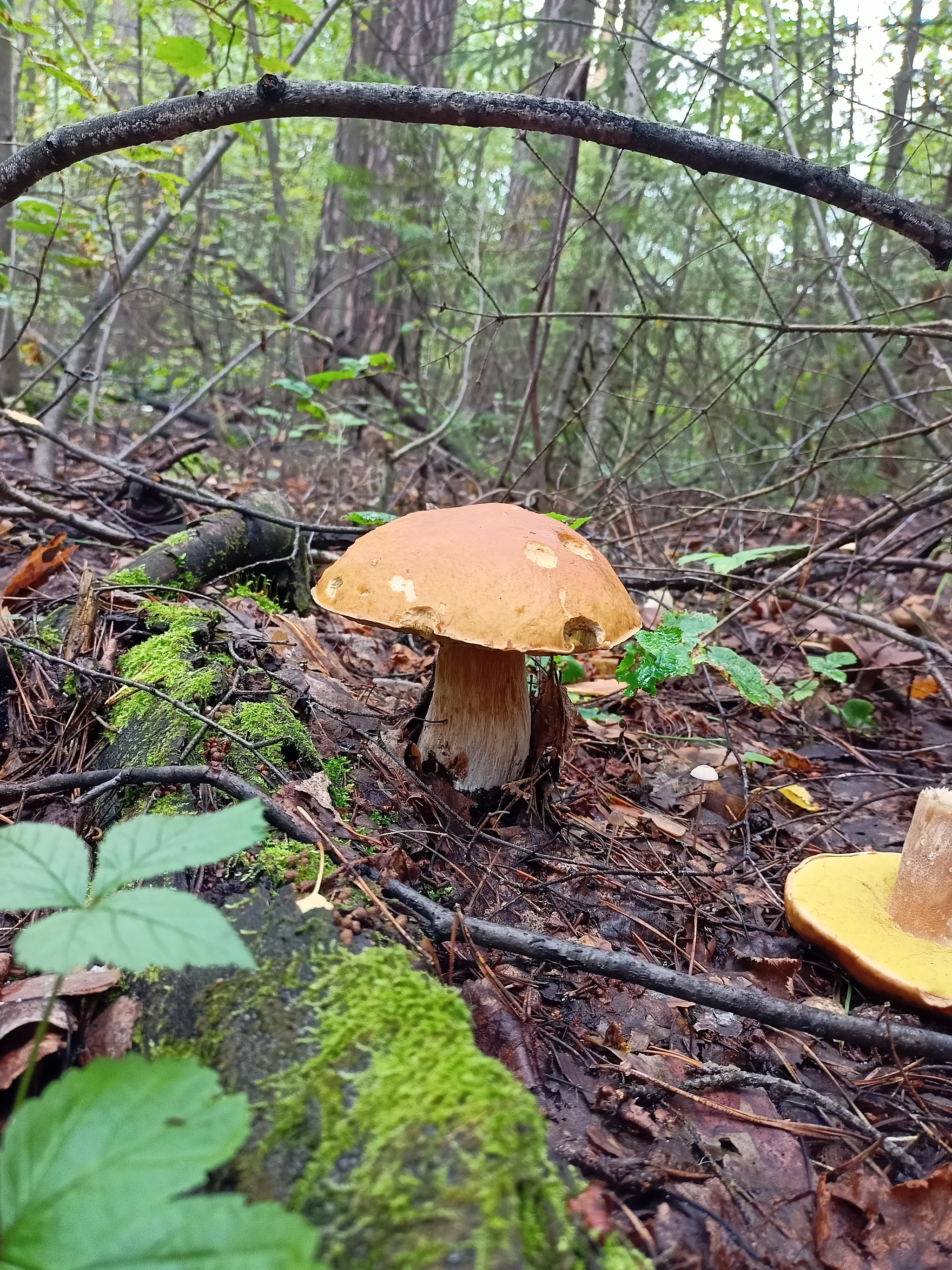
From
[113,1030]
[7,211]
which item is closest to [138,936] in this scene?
[113,1030]

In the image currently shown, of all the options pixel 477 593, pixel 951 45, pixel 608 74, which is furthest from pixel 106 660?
pixel 951 45

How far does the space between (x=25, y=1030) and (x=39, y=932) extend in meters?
0.50

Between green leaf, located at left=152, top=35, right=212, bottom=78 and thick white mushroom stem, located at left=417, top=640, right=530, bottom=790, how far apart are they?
3090 millimetres

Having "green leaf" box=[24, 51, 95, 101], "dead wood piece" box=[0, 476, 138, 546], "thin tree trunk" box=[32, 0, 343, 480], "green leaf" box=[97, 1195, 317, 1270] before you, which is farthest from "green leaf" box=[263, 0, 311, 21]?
"green leaf" box=[97, 1195, 317, 1270]

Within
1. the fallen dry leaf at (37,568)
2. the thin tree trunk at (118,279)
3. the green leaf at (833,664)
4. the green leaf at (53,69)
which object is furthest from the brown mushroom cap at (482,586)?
the thin tree trunk at (118,279)

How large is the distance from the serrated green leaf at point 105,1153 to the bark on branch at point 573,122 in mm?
2197

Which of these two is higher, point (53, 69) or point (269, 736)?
point (53, 69)

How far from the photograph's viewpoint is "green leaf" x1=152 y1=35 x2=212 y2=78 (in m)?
3.22

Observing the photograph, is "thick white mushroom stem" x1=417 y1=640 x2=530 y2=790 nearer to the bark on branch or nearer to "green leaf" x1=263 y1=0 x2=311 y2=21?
the bark on branch

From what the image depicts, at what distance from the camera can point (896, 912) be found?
2051 millimetres

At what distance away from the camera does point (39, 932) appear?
927mm

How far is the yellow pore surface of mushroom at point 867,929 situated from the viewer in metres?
1.77

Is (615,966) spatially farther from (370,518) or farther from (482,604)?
(370,518)

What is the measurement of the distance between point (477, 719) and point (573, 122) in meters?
1.77
